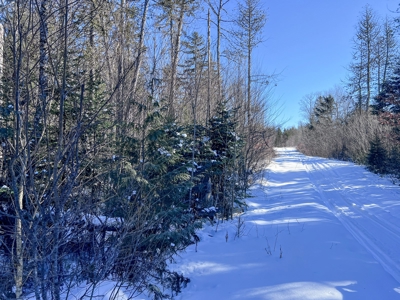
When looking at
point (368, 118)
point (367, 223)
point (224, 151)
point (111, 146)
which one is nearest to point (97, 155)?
point (111, 146)

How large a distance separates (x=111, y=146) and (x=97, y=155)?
304 millimetres

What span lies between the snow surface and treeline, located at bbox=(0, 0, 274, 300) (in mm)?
497

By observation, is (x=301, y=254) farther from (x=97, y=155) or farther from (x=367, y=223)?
(x=97, y=155)

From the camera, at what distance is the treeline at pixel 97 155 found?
1.87 metres

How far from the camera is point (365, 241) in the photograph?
15.9 ft

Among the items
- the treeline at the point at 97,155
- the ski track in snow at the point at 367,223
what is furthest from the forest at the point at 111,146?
the ski track in snow at the point at 367,223

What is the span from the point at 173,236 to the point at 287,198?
581 cm

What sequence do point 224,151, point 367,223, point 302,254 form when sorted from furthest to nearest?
point 224,151 → point 367,223 → point 302,254

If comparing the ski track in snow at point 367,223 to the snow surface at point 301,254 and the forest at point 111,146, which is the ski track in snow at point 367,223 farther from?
the forest at point 111,146

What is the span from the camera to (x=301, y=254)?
4422 mm

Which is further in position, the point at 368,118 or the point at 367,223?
the point at 368,118

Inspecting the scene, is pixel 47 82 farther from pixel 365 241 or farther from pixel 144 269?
pixel 365 241

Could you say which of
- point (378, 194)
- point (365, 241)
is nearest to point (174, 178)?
point (365, 241)

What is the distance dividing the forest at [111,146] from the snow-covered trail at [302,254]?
21.7 inches
